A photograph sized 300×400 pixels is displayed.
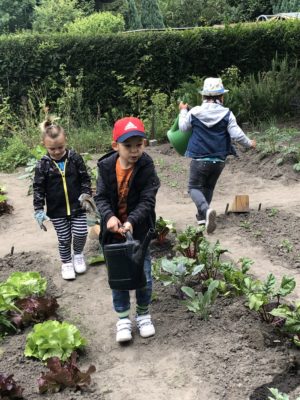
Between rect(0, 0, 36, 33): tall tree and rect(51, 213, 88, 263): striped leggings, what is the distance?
32848 mm

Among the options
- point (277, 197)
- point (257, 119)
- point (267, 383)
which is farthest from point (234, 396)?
point (257, 119)

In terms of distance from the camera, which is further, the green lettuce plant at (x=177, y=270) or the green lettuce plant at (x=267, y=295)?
the green lettuce plant at (x=177, y=270)

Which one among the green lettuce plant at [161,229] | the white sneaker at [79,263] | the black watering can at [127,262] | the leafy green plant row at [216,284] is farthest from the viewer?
the green lettuce plant at [161,229]

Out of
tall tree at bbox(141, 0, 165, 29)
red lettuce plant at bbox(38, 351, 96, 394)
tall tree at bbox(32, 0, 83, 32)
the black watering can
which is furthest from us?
tall tree at bbox(141, 0, 165, 29)

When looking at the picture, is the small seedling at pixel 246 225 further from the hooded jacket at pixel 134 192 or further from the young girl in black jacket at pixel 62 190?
the hooded jacket at pixel 134 192

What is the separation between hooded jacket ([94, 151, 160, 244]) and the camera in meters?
3.58

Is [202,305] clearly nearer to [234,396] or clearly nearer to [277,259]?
[234,396]

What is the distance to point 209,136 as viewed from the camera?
18.2 ft

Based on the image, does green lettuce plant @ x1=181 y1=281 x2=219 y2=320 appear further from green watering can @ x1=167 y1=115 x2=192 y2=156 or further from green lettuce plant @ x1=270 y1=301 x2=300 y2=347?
green watering can @ x1=167 y1=115 x2=192 y2=156

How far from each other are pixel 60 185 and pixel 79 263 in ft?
2.52

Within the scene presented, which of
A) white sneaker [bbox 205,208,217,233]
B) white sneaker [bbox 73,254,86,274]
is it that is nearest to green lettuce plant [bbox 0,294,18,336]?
white sneaker [bbox 73,254,86,274]

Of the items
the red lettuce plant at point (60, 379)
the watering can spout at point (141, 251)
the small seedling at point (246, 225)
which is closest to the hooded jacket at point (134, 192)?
the watering can spout at point (141, 251)

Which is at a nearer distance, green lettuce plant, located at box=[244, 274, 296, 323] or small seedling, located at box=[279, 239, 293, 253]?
green lettuce plant, located at box=[244, 274, 296, 323]

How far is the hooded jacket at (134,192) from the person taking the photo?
3.58 m
